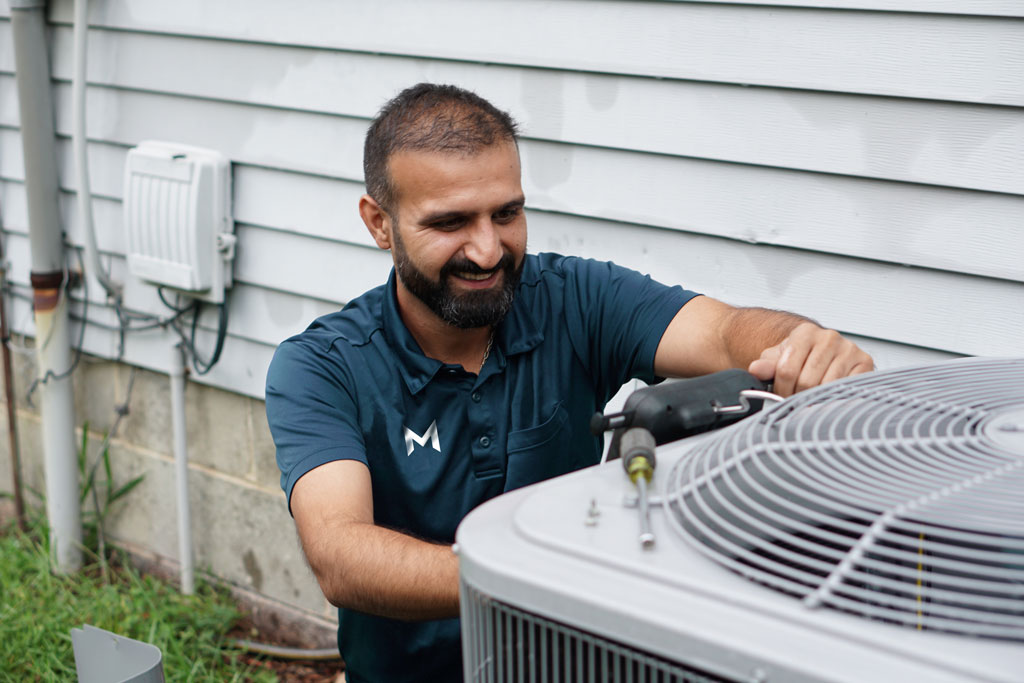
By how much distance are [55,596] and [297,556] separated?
922 millimetres

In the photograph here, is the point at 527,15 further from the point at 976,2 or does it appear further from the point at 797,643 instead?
the point at 797,643

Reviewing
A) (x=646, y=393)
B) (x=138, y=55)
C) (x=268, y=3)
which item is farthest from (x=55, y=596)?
(x=646, y=393)

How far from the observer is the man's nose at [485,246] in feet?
5.82

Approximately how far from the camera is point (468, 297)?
71.7 inches

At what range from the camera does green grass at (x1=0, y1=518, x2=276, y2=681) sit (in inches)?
121

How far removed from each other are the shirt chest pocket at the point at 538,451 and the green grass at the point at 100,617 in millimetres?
1587

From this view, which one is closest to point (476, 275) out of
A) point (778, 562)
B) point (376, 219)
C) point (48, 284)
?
point (376, 219)

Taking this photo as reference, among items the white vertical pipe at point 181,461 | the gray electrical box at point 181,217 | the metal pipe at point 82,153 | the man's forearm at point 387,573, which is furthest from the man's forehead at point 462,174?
the metal pipe at point 82,153

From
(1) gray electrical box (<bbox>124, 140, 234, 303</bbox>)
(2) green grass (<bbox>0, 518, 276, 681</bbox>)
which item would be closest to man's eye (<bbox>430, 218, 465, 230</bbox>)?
(1) gray electrical box (<bbox>124, 140, 234, 303</bbox>)

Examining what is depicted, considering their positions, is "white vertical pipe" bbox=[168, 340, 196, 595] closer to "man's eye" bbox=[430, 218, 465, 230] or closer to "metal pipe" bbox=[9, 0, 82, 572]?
"metal pipe" bbox=[9, 0, 82, 572]

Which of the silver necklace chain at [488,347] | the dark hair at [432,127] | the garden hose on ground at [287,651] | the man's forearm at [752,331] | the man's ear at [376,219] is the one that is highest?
the dark hair at [432,127]

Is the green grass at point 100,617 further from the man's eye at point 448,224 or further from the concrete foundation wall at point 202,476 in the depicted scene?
the man's eye at point 448,224

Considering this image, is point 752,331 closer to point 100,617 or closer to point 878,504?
point 878,504

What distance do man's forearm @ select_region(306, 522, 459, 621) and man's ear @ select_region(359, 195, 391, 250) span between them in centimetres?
73
